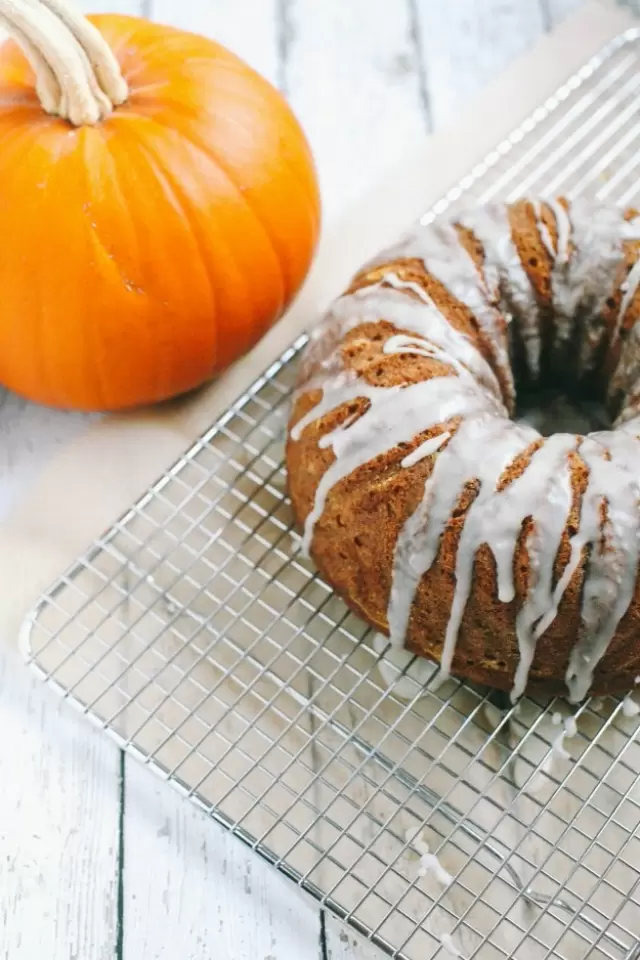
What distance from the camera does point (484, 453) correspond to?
135 cm

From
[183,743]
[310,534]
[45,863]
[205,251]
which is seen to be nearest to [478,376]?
[310,534]

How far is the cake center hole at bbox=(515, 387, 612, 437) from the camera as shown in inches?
67.2

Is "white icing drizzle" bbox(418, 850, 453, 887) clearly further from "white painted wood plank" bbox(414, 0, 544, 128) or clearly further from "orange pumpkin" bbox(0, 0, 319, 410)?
"white painted wood plank" bbox(414, 0, 544, 128)

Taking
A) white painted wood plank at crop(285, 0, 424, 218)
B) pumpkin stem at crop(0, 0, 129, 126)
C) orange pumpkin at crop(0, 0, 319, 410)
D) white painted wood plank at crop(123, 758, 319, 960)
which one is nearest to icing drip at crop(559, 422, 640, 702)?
white painted wood plank at crop(123, 758, 319, 960)

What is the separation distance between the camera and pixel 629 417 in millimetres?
1487

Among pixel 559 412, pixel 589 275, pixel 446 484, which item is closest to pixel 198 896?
pixel 446 484

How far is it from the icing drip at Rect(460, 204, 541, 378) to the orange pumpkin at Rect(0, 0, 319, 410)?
29cm

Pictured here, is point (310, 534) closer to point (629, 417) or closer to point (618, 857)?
point (629, 417)

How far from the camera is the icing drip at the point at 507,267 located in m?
1.60

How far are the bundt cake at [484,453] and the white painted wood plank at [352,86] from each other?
22.1 inches

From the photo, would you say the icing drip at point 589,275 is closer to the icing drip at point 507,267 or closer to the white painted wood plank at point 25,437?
the icing drip at point 507,267

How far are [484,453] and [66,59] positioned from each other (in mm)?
780

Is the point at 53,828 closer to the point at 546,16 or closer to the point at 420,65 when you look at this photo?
the point at 420,65

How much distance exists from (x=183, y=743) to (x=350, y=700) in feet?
0.77
